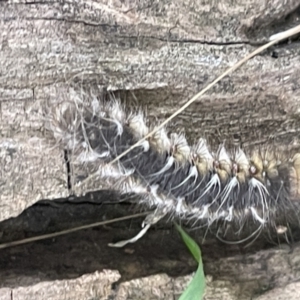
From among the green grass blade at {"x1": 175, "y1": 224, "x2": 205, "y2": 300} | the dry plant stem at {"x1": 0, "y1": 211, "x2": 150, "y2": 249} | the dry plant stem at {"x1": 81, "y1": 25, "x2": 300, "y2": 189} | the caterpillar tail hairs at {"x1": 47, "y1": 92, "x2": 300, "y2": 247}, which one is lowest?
the green grass blade at {"x1": 175, "y1": 224, "x2": 205, "y2": 300}

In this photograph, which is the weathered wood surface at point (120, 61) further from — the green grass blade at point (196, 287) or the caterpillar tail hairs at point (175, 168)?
the green grass blade at point (196, 287)

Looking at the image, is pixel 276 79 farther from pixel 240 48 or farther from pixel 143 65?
pixel 143 65

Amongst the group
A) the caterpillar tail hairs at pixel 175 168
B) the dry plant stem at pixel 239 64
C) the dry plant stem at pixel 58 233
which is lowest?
the dry plant stem at pixel 58 233

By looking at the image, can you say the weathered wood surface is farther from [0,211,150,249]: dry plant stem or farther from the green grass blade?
the green grass blade

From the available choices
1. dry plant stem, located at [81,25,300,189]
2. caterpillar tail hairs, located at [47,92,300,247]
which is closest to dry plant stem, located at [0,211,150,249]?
caterpillar tail hairs, located at [47,92,300,247]

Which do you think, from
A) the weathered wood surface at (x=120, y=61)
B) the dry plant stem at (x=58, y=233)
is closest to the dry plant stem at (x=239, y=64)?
the weathered wood surface at (x=120, y=61)

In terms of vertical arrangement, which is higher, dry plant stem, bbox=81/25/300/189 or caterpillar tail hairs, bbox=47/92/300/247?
dry plant stem, bbox=81/25/300/189

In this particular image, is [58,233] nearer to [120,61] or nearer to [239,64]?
[120,61]
